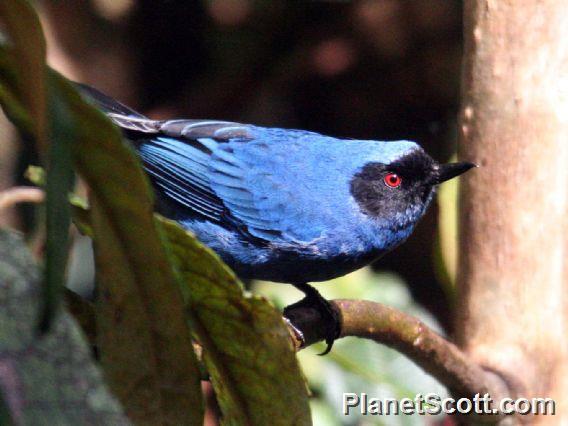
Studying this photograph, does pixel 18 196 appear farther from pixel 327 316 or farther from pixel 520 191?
pixel 520 191

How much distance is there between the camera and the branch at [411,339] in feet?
6.78

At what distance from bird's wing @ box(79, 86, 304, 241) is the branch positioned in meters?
0.73

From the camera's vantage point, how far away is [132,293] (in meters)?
1.10

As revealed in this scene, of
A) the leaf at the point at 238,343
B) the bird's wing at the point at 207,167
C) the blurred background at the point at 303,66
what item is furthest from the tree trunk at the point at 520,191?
the blurred background at the point at 303,66

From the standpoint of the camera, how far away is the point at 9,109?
127cm

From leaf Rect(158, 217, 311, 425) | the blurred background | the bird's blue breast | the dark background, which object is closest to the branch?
the bird's blue breast

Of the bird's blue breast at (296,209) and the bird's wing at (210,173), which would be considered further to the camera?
the bird's wing at (210,173)

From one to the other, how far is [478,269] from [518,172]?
0.30 m

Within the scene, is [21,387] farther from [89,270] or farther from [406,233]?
[89,270]

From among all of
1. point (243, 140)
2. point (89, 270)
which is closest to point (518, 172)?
point (243, 140)

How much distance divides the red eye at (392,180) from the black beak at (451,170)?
5.3 inches

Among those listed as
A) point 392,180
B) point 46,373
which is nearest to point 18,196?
point 46,373

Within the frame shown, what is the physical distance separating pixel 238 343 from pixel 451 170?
146 centimetres

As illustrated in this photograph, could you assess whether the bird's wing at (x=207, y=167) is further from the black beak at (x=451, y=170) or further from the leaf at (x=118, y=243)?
the leaf at (x=118, y=243)
